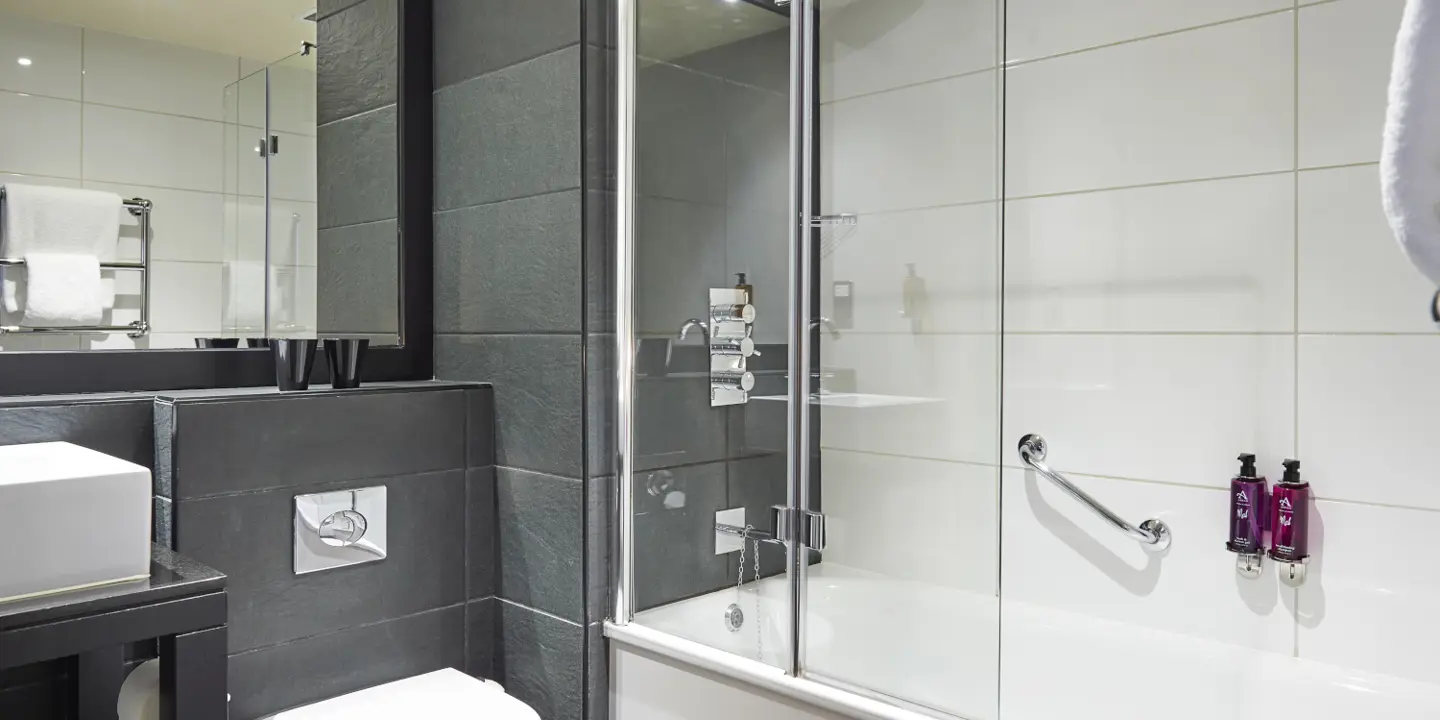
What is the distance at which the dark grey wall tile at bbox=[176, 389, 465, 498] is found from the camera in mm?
1698

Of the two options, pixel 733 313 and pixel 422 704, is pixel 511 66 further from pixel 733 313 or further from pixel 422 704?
pixel 422 704

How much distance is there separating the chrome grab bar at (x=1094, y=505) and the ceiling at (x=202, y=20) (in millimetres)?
1914

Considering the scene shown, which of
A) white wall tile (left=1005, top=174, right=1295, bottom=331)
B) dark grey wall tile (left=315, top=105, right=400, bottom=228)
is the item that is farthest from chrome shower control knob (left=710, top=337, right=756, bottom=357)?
dark grey wall tile (left=315, top=105, right=400, bottom=228)

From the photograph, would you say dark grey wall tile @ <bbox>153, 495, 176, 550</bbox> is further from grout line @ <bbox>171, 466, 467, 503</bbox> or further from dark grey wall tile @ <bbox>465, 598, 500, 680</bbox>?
dark grey wall tile @ <bbox>465, 598, 500, 680</bbox>

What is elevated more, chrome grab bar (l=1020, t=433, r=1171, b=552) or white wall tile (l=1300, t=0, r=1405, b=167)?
white wall tile (l=1300, t=0, r=1405, b=167)

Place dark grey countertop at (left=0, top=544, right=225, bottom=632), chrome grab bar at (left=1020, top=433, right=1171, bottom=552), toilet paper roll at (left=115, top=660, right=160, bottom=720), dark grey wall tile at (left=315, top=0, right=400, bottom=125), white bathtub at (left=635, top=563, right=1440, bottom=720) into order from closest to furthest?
1. dark grey countertop at (left=0, top=544, right=225, bottom=632)
2. toilet paper roll at (left=115, top=660, right=160, bottom=720)
3. white bathtub at (left=635, top=563, right=1440, bottom=720)
4. chrome grab bar at (left=1020, top=433, right=1171, bottom=552)
5. dark grey wall tile at (left=315, top=0, right=400, bottom=125)

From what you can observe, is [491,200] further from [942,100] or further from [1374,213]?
[1374,213]

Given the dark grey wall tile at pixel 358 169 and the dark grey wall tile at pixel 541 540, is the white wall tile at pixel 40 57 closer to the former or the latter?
the dark grey wall tile at pixel 358 169

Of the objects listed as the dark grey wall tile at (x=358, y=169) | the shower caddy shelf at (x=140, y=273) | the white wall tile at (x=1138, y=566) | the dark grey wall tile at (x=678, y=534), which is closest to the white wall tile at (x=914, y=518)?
the white wall tile at (x=1138, y=566)

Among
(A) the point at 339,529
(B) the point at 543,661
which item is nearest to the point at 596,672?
(B) the point at 543,661

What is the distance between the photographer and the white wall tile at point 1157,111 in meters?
1.91

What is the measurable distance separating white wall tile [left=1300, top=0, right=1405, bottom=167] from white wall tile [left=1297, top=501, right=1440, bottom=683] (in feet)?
2.31

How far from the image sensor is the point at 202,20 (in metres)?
1.93

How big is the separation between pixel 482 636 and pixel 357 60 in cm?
140
